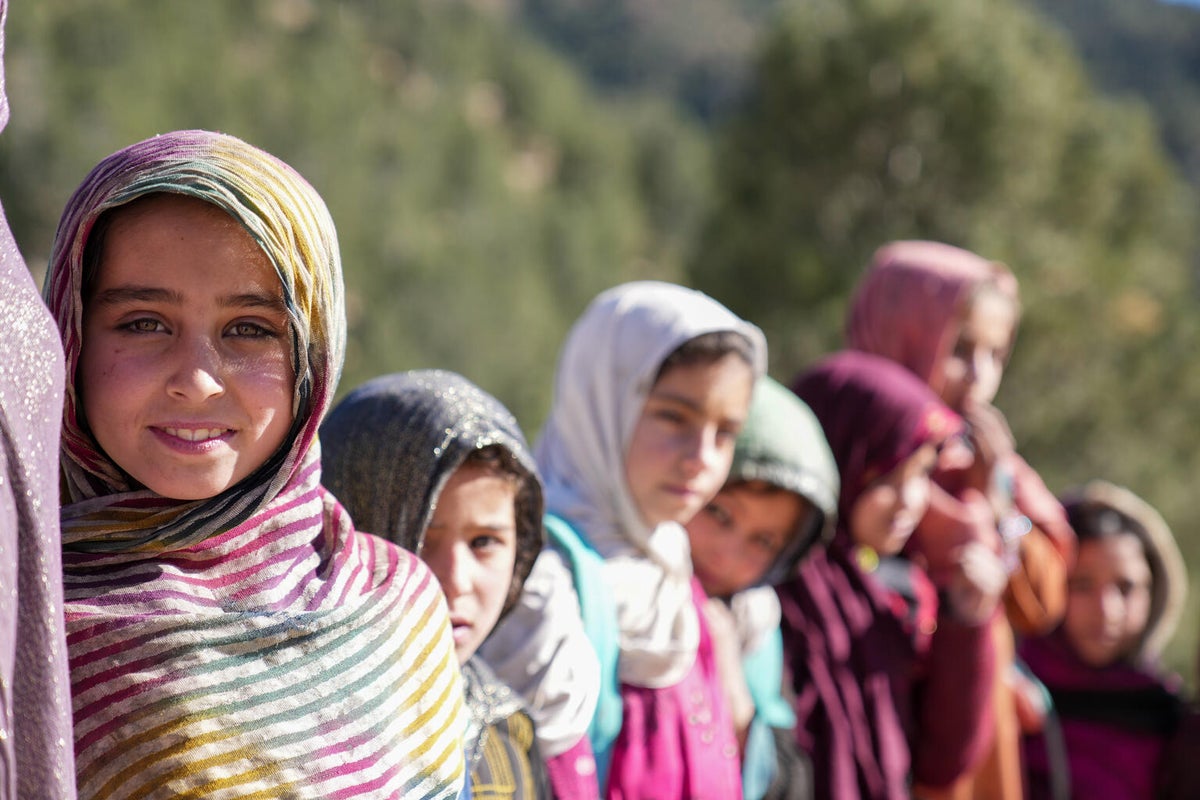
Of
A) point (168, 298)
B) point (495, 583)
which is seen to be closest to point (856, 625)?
point (495, 583)

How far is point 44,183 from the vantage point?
734 inches

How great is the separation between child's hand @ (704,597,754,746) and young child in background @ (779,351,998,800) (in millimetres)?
261

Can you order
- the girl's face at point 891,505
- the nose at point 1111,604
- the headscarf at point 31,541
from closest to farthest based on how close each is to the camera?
the headscarf at point 31,541 → the girl's face at point 891,505 → the nose at point 1111,604

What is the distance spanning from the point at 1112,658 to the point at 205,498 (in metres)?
3.26

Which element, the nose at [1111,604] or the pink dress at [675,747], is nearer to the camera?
the pink dress at [675,747]

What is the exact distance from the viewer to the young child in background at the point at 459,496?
2039 millimetres

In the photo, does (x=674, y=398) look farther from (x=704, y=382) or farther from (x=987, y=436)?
(x=987, y=436)

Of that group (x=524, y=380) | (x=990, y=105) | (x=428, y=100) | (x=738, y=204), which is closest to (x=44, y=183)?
(x=524, y=380)

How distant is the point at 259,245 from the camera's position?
62.3 inches

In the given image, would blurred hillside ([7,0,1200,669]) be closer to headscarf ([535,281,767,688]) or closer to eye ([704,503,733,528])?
eye ([704,503,733,528])

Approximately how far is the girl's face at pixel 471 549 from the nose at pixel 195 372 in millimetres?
571

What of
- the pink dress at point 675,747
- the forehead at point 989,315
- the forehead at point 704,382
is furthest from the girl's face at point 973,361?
the pink dress at point 675,747

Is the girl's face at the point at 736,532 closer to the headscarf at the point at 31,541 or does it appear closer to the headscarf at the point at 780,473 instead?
the headscarf at the point at 780,473

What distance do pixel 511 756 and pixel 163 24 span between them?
2936 centimetres
